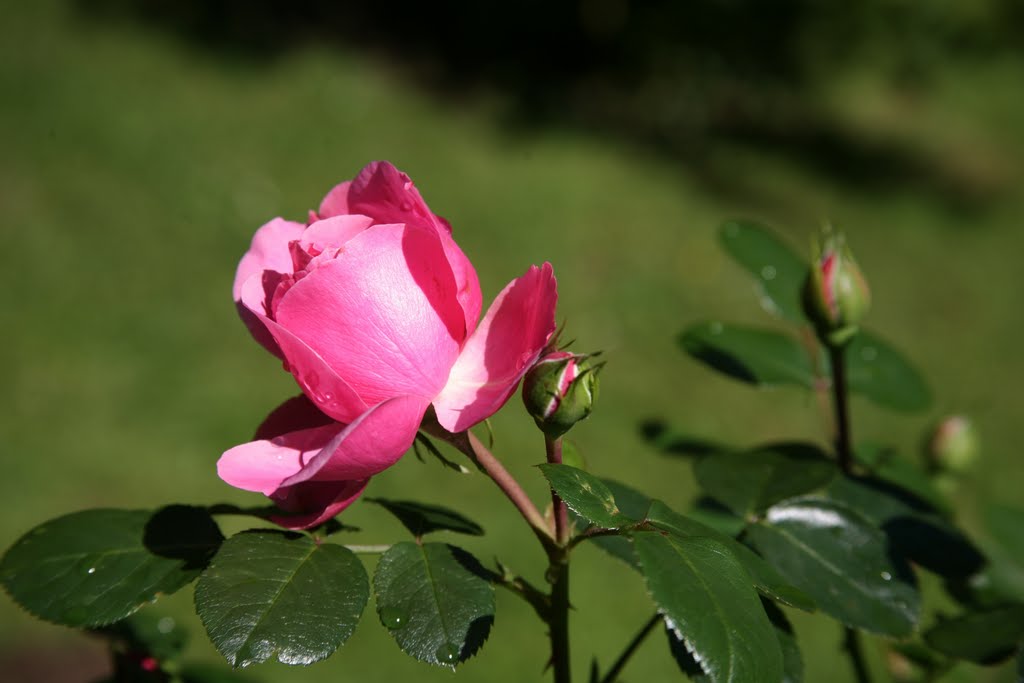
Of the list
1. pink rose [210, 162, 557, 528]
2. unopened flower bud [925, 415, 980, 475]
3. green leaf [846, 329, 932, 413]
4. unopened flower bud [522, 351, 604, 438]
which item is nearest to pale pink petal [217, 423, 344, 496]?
pink rose [210, 162, 557, 528]

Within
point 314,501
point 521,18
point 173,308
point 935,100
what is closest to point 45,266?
point 173,308

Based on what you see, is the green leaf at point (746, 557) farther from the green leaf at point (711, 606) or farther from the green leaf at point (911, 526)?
the green leaf at point (911, 526)

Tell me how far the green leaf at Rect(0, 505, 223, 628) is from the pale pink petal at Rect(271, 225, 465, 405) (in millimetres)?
140

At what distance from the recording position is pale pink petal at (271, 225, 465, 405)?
0.52m

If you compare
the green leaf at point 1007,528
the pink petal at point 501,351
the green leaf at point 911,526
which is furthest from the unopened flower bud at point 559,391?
the green leaf at point 1007,528

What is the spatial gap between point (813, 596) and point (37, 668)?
184 cm

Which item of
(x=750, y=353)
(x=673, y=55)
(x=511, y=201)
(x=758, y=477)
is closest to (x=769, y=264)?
(x=750, y=353)

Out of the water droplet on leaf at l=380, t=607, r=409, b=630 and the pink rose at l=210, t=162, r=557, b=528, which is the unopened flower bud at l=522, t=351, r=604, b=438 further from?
the water droplet on leaf at l=380, t=607, r=409, b=630

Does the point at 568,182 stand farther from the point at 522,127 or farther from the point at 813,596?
the point at 813,596

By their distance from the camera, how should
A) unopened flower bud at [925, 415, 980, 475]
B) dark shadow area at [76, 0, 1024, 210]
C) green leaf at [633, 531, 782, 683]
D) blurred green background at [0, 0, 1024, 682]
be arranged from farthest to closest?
dark shadow area at [76, 0, 1024, 210] < blurred green background at [0, 0, 1024, 682] < unopened flower bud at [925, 415, 980, 475] < green leaf at [633, 531, 782, 683]

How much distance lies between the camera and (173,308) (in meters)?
2.90

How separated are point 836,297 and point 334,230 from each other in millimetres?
351

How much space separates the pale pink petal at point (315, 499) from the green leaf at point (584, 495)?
11 cm

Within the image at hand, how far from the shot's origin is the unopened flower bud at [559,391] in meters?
0.51
